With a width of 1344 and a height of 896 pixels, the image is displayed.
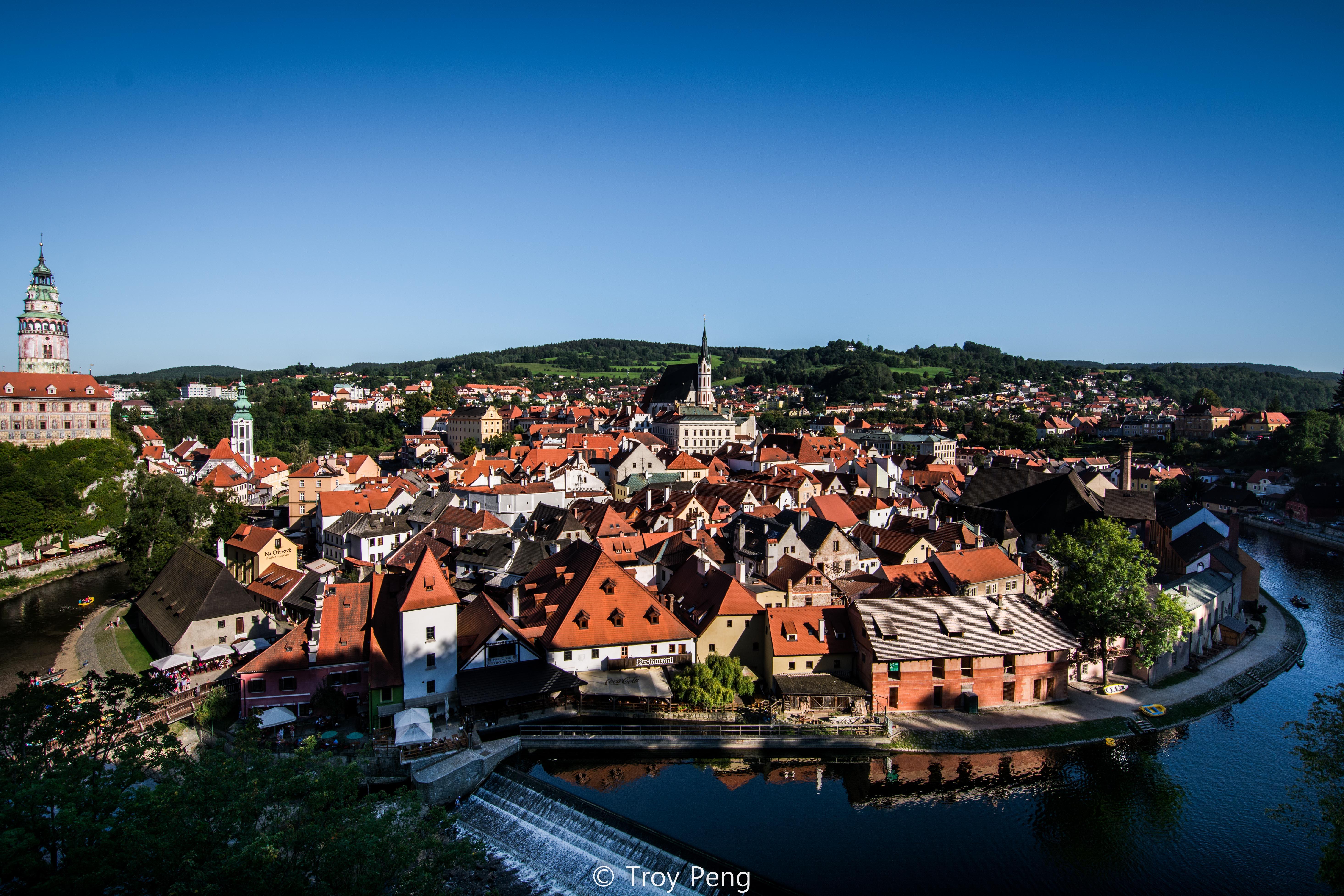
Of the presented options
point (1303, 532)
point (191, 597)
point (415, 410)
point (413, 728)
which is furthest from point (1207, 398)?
point (191, 597)

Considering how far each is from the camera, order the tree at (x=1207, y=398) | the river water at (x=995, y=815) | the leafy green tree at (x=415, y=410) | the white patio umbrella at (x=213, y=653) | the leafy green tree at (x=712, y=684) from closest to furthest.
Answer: the river water at (x=995, y=815)
the leafy green tree at (x=712, y=684)
the white patio umbrella at (x=213, y=653)
the leafy green tree at (x=415, y=410)
the tree at (x=1207, y=398)

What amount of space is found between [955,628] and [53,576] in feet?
177

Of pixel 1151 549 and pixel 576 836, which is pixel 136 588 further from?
pixel 1151 549

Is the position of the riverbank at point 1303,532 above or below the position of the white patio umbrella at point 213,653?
below

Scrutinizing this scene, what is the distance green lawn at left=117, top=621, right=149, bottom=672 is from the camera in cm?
3272

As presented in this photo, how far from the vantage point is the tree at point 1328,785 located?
53.3ft

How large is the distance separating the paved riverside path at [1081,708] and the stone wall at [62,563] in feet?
170

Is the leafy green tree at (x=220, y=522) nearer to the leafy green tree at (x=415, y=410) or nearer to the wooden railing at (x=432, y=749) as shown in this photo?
the wooden railing at (x=432, y=749)

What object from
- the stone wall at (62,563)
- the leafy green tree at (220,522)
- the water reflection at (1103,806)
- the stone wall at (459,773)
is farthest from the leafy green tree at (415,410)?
the water reflection at (1103,806)

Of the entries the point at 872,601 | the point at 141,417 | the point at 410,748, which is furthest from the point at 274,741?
Answer: the point at 141,417

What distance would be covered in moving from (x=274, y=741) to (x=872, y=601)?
20.7 m

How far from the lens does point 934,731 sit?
26750mm

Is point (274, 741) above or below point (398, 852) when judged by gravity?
below

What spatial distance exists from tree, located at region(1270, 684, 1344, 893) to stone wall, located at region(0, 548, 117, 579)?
201 ft
